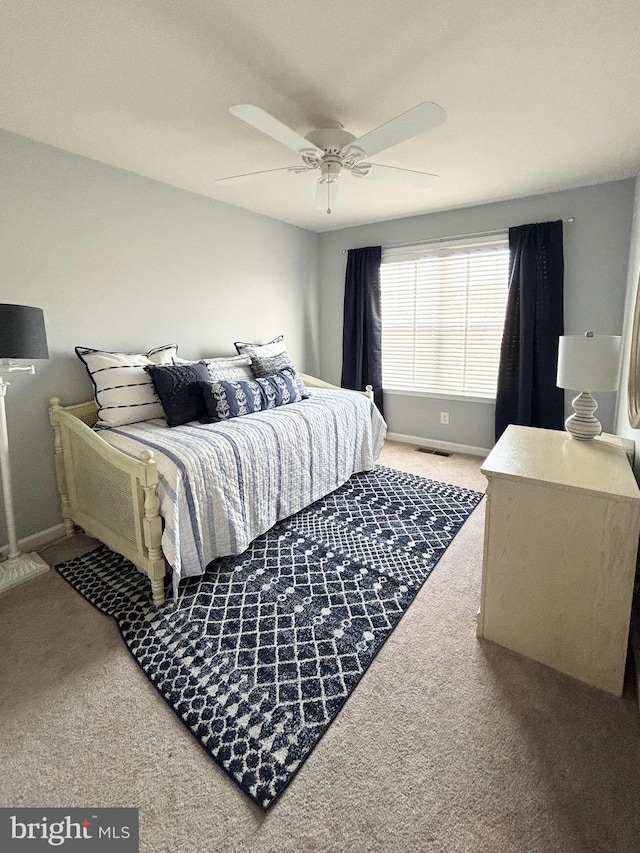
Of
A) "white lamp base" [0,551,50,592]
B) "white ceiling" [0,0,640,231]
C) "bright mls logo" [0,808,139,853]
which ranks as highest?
"white ceiling" [0,0,640,231]

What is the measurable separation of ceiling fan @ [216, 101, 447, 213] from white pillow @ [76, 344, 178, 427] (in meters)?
1.53

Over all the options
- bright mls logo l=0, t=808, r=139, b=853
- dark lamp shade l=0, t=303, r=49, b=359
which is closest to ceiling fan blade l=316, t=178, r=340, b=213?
dark lamp shade l=0, t=303, r=49, b=359

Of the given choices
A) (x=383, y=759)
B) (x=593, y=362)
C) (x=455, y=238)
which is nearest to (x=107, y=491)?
(x=383, y=759)

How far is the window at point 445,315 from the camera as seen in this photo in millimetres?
3697

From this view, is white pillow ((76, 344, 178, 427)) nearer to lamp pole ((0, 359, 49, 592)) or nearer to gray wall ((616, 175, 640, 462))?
lamp pole ((0, 359, 49, 592))

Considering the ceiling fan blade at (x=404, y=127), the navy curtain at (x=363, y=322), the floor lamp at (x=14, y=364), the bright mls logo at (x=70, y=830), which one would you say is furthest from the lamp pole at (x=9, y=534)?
the navy curtain at (x=363, y=322)

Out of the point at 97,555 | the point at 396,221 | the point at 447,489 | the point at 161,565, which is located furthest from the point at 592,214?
A: the point at 97,555

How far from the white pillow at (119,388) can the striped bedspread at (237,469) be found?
77mm

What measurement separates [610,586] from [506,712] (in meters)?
0.55

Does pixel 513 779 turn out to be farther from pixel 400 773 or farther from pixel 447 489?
pixel 447 489

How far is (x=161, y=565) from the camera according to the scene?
1.89 metres

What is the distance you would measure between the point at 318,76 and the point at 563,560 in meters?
2.14

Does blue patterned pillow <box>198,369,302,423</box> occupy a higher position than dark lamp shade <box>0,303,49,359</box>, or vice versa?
dark lamp shade <box>0,303,49,359</box>

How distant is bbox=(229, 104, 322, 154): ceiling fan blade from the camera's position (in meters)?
1.48
